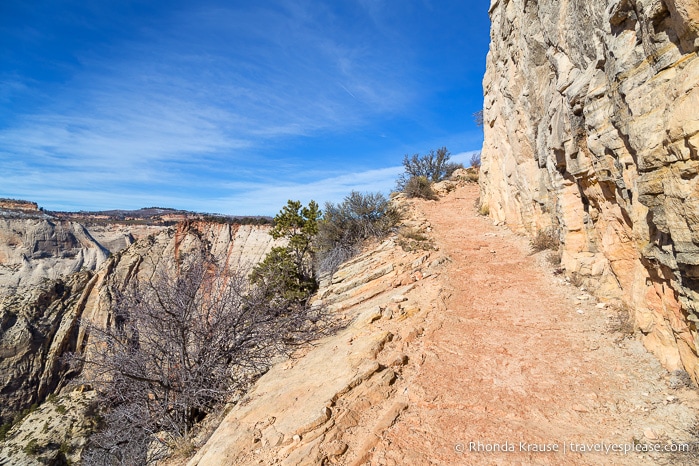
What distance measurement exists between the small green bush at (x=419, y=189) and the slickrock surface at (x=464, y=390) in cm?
1173

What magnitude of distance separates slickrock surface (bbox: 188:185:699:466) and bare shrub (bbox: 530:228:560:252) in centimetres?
196

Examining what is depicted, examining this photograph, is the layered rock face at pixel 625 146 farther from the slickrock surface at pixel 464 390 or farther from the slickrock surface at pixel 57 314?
the slickrock surface at pixel 57 314

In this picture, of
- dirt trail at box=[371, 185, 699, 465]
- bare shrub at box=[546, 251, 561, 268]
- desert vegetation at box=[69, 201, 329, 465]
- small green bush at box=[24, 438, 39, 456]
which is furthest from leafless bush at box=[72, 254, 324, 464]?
small green bush at box=[24, 438, 39, 456]

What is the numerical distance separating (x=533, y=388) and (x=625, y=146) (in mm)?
3316

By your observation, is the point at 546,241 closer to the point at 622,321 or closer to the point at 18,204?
the point at 622,321

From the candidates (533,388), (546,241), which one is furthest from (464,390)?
(546,241)

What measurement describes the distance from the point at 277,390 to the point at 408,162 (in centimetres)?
2286

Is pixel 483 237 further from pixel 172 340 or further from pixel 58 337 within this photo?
pixel 58 337

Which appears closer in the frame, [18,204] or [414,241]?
[414,241]

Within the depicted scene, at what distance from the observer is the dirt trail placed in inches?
123

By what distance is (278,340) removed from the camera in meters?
6.75

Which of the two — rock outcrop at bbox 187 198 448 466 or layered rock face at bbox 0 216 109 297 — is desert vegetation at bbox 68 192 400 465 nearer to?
rock outcrop at bbox 187 198 448 466

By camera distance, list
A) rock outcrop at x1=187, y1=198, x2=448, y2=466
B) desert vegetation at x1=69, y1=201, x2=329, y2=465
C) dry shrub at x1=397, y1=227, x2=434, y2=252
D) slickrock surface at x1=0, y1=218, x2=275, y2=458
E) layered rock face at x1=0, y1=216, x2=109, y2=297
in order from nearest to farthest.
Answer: rock outcrop at x1=187, y1=198, x2=448, y2=466 < desert vegetation at x1=69, y1=201, x2=329, y2=465 < dry shrub at x1=397, y1=227, x2=434, y2=252 < slickrock surface at x1=0, y1=218, x2=275, y2=458 < layered rock face at x1=0, y1=216, x2=109, y2=297

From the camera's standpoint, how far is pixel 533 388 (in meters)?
4.02
